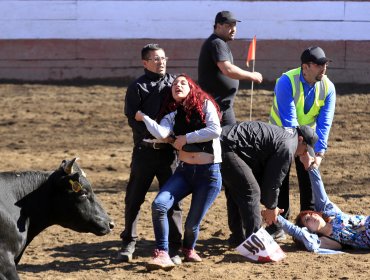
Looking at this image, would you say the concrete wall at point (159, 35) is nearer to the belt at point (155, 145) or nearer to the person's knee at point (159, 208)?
the belt at point (155, 145)

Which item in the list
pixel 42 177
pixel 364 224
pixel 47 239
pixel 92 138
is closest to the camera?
pixel 42 177

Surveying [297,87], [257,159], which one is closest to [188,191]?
[257,159]

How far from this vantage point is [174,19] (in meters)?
16.2

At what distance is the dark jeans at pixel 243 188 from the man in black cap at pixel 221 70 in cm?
76

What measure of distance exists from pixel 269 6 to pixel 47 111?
3.87m

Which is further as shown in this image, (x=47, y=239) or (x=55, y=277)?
(x=47, y=239)

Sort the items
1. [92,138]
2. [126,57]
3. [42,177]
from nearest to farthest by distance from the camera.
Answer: [42,177] < [92,138] < [126,57]

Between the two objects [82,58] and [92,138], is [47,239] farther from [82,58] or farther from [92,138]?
[82,58]

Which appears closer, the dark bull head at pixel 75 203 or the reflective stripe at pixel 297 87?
the dark bull head at pixel 75 203

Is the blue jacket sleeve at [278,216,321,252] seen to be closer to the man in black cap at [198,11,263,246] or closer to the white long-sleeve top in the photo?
the man in black cap at [198,11,263,246]

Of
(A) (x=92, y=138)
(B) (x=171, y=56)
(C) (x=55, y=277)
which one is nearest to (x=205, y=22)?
(B) (x=171, y=56)

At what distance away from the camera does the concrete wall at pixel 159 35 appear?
51.2ft

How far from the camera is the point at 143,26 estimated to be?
1630 cm

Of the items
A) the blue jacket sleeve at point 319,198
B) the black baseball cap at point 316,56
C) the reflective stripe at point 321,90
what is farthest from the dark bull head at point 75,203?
the reflective stripe at point 321,90
